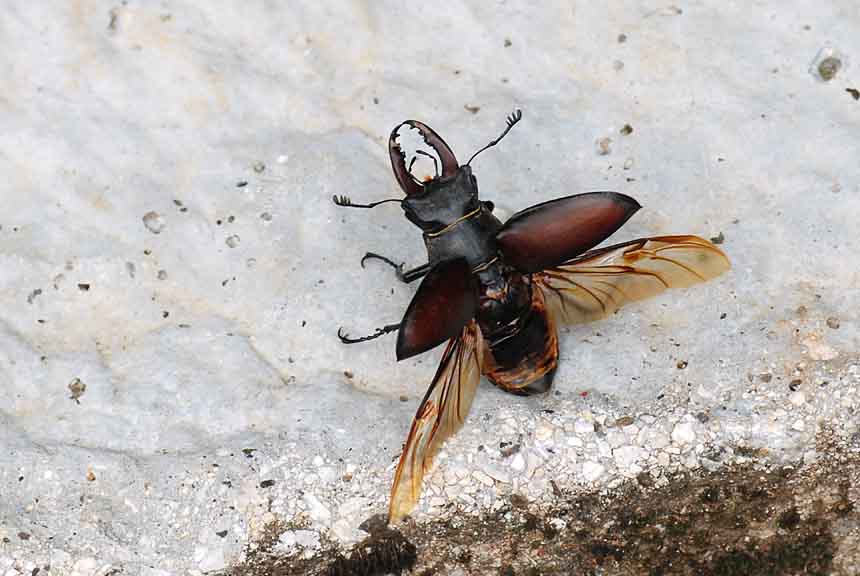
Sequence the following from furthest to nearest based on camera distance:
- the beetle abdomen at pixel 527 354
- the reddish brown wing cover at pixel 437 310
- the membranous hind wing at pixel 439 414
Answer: the beetle abdomen at pixel 527 354 < the membranous hind wing at pixel 439 414 < the reddish brown wing cover at pixel 437 310

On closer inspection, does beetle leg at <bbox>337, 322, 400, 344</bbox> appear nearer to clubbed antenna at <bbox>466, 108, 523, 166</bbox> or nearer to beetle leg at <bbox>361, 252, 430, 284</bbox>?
beetle leg at <bbox>361, 252, 430, 284</bbox>

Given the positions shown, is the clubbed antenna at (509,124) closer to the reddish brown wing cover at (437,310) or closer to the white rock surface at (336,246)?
the white rock surface at (336,246)

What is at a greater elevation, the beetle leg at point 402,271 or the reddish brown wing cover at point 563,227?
the reddish brown wing cover at point 563,227

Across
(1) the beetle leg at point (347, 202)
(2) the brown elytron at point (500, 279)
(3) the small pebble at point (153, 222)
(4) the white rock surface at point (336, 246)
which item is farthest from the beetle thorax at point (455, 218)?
(3) the small pebble at point (153, 222)

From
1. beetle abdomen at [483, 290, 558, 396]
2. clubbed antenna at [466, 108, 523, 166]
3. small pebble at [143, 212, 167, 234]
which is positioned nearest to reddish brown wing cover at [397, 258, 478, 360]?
beetle abdomen at [483, 290, 558, 396]

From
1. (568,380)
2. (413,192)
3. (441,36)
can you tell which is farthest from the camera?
(441,36)

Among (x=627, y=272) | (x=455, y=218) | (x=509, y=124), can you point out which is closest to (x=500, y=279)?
(x=455, y=218)

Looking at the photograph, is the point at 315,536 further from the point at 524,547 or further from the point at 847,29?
the point at 847,29

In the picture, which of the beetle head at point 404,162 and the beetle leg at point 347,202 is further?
the beetle leg at point 347,202

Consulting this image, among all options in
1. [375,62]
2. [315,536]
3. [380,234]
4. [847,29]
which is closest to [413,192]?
[380,234]
